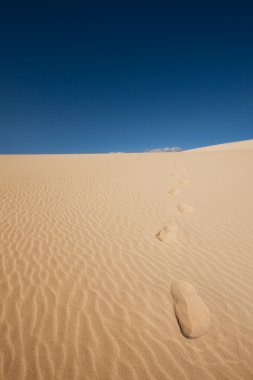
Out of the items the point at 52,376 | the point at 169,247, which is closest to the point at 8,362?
the point at 52,376

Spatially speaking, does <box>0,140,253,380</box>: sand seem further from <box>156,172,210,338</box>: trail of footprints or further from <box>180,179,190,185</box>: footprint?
<box>180,179,190,185</box>: footprint

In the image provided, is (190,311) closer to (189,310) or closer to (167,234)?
(189,310)

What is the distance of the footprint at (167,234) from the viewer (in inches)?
203

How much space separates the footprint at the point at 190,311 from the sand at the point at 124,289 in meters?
0.02

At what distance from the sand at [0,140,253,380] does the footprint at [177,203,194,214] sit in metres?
0.04

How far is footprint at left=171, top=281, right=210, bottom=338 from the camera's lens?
271 centimetres

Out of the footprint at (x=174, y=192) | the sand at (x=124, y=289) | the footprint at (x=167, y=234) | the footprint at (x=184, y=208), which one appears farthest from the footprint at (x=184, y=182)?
the footprint at (x=167, y=234)

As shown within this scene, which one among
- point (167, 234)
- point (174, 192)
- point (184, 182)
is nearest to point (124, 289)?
point (167, 234)

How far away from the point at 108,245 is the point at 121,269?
103 cm

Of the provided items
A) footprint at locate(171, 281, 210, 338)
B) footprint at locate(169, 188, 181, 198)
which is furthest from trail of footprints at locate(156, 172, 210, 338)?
footprint at locate(169, 188, 181, 198)

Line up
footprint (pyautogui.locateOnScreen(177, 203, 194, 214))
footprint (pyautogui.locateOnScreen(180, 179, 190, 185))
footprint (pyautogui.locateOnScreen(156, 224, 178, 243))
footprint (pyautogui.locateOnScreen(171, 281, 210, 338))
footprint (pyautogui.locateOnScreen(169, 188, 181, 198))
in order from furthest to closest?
footprint (pyautogui.locateOnScreen(180, 179, 190, 185))
footprint (pyautogui.locateOnScreen(169, 188, 181, 198))
footprint (pyautogui.locateOnScreen(177, 203, 194, 214))
footprint (pyautogui.locateOnScreen(156, 224, 178, 243))
footprint (pyautogui.locateOnScreen(171, 281, 210, 338))

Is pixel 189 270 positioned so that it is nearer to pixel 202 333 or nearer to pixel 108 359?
pixel 202 333

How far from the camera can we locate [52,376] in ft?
7.52

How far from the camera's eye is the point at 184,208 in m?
6.97
